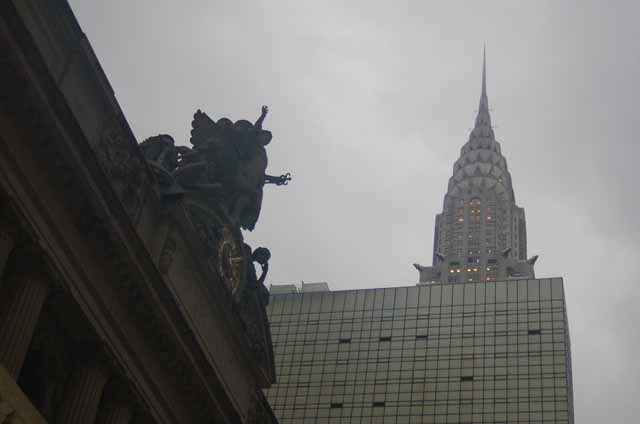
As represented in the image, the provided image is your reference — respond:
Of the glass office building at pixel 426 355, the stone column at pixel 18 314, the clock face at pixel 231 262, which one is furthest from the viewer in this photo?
the glass office building at pixel 426 355

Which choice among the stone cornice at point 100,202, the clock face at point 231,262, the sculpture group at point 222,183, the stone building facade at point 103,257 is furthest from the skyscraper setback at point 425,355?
the stone cornice at point 100,202

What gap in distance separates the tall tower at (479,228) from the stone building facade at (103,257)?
393 ft

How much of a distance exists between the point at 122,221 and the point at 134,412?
610 centimetres

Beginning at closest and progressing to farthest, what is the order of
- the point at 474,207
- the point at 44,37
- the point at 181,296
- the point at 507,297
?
the point at 44,37 → the point at 181,296 → the point at 507,297 → the point at 474,207

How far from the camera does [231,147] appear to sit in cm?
4341

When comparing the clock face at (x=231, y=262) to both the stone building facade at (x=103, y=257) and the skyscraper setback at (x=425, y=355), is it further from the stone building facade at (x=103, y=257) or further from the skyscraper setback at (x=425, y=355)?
the skyscraper setback at (x=425, y=355)

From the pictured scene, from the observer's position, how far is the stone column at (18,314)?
28.5m

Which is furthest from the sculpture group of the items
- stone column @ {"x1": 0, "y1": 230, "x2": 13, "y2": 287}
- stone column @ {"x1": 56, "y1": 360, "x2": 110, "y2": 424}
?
stone column @ {"x1": 0, "y1": 230, "x2": 13, "y2": 287}

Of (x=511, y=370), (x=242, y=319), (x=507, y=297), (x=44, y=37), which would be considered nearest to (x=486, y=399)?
(x=511, y=370)

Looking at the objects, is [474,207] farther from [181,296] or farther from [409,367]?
[181,296]

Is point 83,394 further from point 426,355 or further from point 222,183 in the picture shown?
point 426,355

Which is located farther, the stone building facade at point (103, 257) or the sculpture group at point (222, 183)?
the sculpture group at point (222, 183)

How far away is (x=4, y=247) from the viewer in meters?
28.8

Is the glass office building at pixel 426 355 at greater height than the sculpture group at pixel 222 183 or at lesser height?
greater
